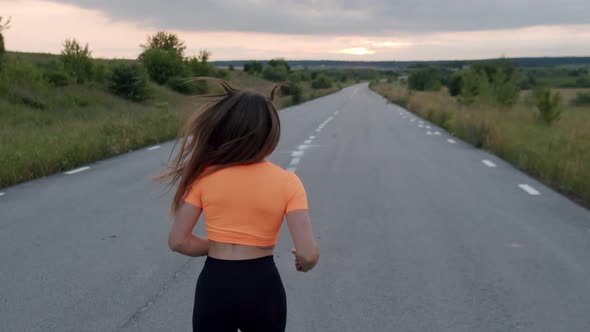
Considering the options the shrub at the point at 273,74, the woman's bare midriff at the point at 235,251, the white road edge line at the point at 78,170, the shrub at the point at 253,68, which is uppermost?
the woman's bare midriff at the point at 235,251

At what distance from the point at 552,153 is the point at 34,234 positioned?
10821 millimetres

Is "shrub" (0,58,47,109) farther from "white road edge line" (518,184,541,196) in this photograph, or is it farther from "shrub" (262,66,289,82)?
"shrub" (262,66,289,82)

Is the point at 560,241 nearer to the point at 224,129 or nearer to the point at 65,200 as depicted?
the point at 224,129

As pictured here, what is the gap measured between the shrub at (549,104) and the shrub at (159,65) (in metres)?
35.5

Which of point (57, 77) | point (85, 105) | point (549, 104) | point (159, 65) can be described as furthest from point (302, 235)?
point (159, 65)

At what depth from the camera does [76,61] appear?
1730 inches

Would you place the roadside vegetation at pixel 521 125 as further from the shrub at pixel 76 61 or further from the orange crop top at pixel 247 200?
the shrub at pixel 76 61

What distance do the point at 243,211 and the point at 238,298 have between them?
297 mm

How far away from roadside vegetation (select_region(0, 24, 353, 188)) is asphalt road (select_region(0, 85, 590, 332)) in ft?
5.45

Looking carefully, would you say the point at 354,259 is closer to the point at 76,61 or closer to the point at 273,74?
the point at 76,61

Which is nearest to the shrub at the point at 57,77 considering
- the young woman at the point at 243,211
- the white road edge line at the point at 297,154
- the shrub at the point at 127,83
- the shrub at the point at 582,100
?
the shrub at the point at 127,83

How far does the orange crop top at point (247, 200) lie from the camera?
2352mm

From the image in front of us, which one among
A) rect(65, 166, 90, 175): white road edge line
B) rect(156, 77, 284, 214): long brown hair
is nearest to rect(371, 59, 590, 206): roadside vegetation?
rect(156, 77, 284, 214): long brown hair

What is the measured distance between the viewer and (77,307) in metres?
5.04
